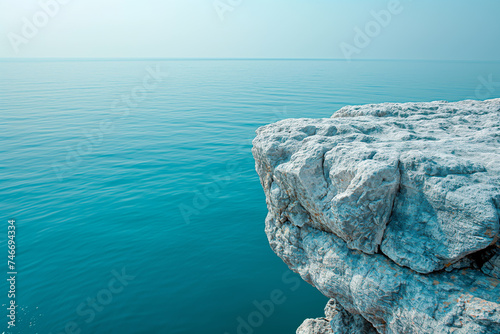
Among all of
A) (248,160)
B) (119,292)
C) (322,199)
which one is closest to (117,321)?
(119,292)

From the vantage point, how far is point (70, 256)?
45.4 ft

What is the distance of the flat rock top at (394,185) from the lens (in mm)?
5047

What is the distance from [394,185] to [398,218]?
0.67 metres

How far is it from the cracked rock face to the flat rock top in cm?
2

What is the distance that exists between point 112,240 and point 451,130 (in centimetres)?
1418

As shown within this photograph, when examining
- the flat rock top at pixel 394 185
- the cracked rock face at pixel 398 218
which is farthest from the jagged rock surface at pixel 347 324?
the flat rock top at pixel 394 185

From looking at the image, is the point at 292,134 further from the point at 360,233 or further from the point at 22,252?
the point at 22,252

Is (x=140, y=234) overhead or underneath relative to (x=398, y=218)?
underneath

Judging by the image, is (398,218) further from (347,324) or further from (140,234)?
(140,234)

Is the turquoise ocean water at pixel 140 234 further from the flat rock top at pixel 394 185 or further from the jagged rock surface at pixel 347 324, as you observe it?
the flat rock top at pixel 394 185

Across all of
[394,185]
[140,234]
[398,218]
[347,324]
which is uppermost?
[394,185]

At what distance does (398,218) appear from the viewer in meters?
5.74

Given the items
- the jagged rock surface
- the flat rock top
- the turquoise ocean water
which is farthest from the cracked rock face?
the turquoise ocean water

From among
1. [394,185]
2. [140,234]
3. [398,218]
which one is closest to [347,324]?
[398,218]
